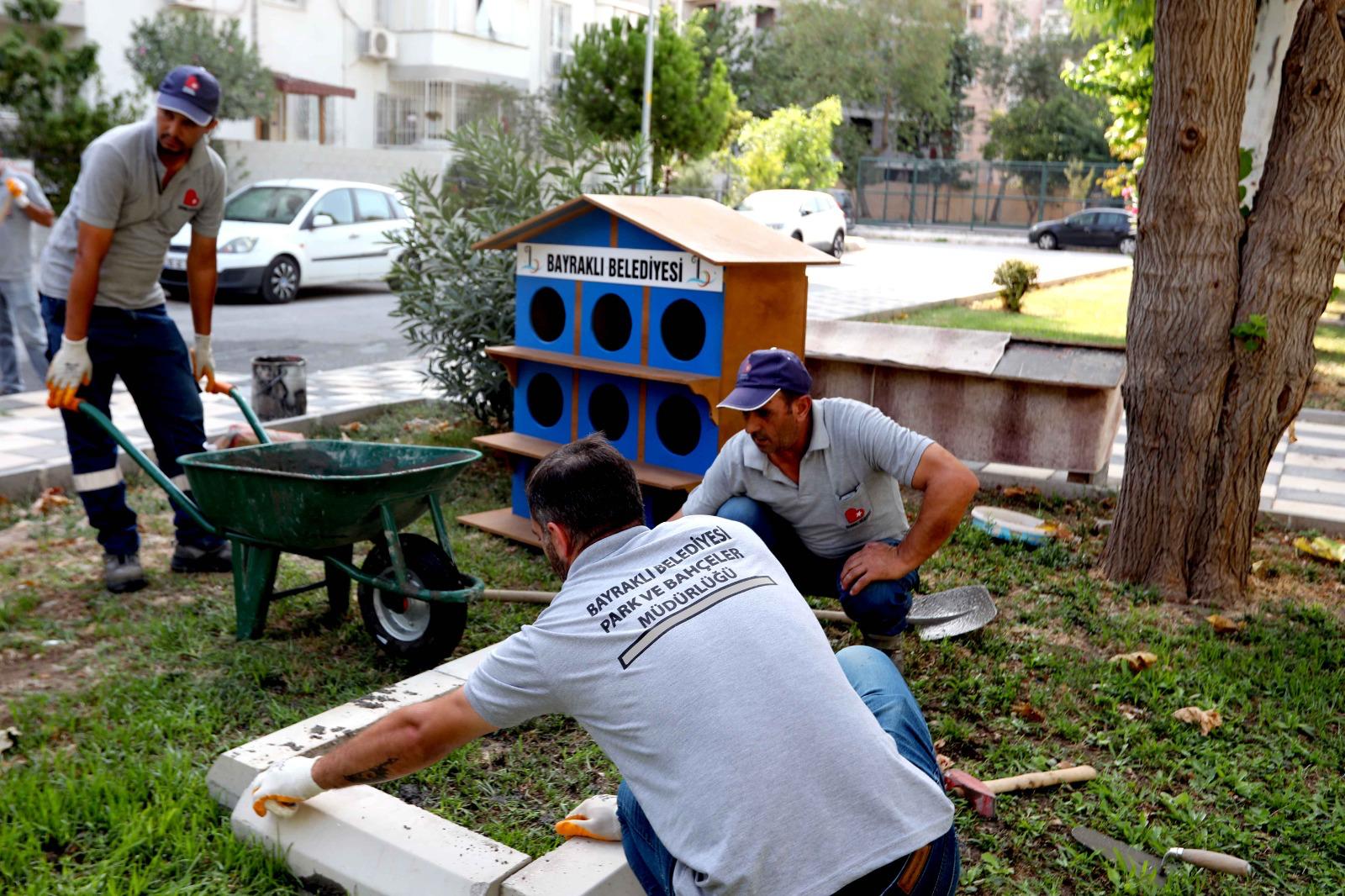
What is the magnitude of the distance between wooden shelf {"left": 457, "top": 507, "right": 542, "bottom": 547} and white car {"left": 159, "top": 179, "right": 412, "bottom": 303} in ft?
28.4

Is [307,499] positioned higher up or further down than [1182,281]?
further down

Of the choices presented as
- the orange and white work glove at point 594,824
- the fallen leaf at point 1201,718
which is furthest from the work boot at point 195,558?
the fallen leaf at point 1201,718

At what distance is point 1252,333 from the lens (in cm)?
482

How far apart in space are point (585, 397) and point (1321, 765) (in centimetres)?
326

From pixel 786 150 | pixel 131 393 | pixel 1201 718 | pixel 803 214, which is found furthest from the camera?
pixel 786 150

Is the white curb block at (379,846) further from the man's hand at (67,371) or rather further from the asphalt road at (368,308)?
the asphalt road at (368,308)

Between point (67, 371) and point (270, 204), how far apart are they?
11.4 meters

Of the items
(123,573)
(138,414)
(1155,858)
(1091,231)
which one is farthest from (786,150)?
(1155,858)

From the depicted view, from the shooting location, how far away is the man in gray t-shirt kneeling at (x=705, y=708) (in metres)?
2.02

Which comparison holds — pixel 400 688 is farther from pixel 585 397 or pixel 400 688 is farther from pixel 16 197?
pixel 16 197

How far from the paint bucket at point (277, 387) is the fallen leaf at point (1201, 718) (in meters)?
5.81

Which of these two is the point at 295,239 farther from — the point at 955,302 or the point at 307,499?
the point at 307,499

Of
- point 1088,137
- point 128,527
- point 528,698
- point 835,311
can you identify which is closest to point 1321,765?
point 528,698

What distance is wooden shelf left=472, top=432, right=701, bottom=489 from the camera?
197 inches
